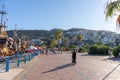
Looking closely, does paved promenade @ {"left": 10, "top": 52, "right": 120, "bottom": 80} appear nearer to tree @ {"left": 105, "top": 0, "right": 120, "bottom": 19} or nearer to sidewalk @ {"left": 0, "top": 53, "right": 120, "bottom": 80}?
sidewalk @ {"left": 0, "top": 53, "right": 120, "bottom": 80}

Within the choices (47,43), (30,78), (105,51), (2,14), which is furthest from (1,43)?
(47,43)

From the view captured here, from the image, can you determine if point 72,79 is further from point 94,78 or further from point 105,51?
point 105,51

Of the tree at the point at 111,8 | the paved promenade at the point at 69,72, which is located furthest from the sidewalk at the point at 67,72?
the tree at the point at 111,8

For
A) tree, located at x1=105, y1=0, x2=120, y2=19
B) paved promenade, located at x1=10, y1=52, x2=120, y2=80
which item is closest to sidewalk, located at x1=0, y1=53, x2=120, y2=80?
paved promenade, located at x1=10, y1=52, x2=120, y2=80

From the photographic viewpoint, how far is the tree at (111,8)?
11452mm

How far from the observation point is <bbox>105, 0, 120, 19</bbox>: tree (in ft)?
37.6

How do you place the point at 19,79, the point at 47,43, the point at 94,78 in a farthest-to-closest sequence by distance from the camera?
the point at 47,43 < the point at 94,78 < the point at 19,79

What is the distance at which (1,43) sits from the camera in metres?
54.3

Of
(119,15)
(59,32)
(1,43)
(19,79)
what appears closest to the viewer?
(119,15)

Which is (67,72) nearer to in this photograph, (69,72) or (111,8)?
(69,72)

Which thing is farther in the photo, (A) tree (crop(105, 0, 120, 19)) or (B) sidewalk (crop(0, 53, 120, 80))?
(B) sidewalk (crop(0, 53, 120, 80))

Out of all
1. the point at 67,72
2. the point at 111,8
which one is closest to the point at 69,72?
the point at 67,72

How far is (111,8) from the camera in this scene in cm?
1149

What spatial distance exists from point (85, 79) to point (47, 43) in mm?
174046
